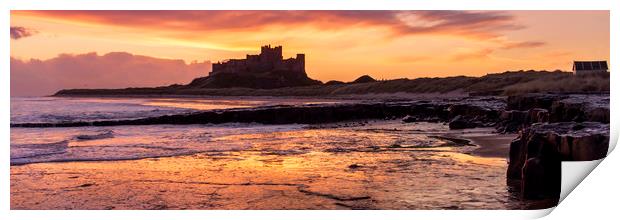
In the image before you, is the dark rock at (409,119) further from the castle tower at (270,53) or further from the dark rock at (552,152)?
the dark rock at (552,152)

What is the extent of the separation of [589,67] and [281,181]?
4645mm

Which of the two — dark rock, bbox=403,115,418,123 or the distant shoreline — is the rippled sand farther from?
dark rock, bbox=403,115,418,123

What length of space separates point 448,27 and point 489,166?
2.27 meters

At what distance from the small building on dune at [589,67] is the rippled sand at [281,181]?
178 cm

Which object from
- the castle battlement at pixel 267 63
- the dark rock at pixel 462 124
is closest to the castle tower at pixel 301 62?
the castle battlement at pixel 267 63

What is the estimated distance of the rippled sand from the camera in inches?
239

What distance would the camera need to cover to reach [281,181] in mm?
6945

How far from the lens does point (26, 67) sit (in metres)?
8.15

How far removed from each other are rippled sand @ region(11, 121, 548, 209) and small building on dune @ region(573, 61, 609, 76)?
1.78m

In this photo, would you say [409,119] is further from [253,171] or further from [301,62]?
[253,171]

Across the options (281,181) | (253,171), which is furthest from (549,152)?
(253,171)
